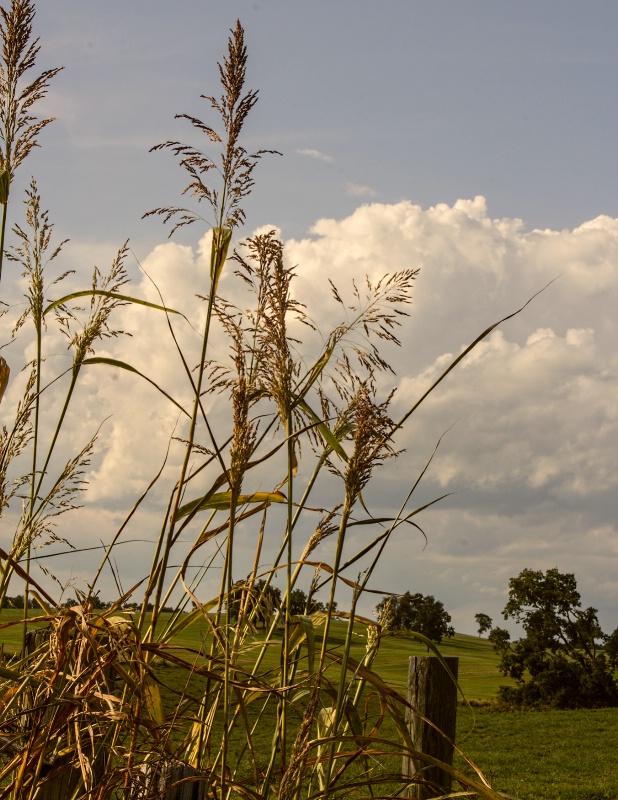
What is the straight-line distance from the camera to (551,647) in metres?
22.5

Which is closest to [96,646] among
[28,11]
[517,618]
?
[28,11]

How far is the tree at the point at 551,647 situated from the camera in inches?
882

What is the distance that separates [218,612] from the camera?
1948mm

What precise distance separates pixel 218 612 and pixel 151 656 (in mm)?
185

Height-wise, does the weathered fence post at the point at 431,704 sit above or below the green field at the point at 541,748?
above

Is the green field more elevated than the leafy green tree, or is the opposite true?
the leafy green tree

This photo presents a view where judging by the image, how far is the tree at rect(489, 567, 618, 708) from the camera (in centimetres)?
2239

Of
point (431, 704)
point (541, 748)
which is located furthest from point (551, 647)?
point (431, 704)

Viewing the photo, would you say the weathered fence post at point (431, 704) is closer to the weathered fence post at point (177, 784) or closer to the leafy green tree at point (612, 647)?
the weathered fence post at point (177, 784)

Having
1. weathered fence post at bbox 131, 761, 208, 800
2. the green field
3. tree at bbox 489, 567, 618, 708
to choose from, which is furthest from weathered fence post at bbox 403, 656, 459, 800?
tree at bbox 489, 567, 618, 708

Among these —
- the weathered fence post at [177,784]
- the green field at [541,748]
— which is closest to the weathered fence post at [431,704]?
the weathered fence post at [177,784]

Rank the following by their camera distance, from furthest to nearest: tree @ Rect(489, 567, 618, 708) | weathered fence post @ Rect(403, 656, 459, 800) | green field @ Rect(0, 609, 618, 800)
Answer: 1. tree @ Rect(489, 567, 618, 708)
2. green field @ Rect(0, 609, 618, 800)
3. weathered fence post @ Rect(403, 656, 459, 800)

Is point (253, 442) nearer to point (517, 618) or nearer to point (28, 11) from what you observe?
point (28, 11)

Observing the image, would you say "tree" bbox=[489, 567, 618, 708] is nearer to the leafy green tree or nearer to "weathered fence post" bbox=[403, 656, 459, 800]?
the leafy green tree
